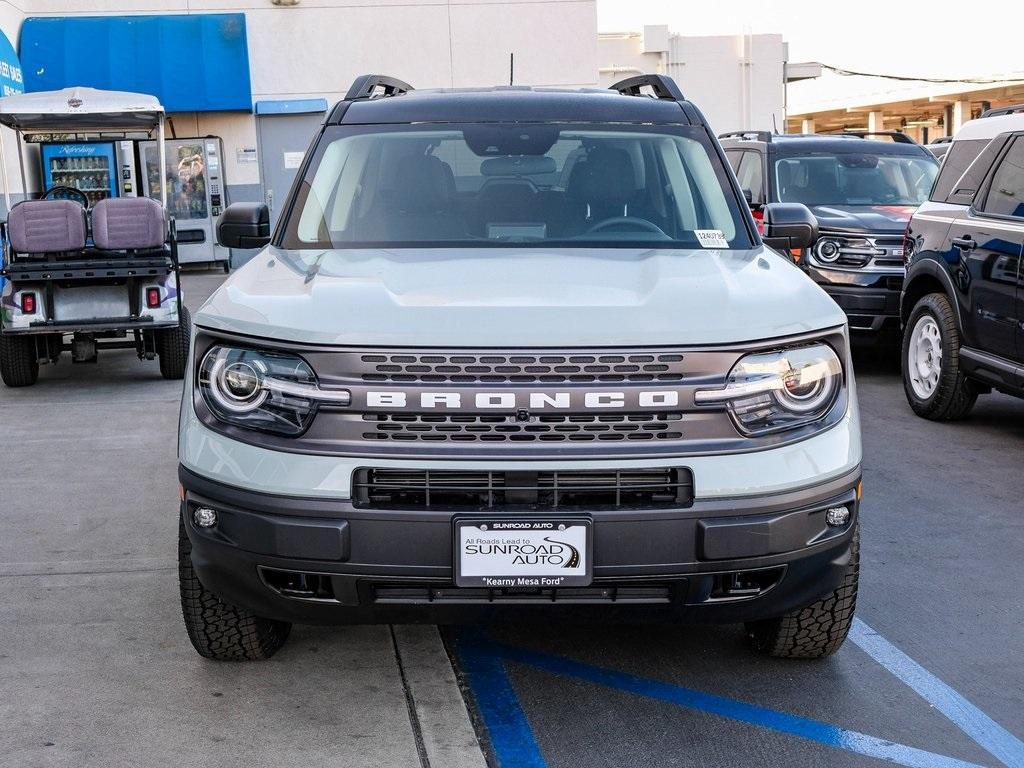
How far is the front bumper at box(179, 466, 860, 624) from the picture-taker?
322 cm

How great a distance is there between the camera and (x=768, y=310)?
346 cm

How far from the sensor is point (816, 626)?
3908mm

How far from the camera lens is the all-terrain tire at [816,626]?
382 centimetres

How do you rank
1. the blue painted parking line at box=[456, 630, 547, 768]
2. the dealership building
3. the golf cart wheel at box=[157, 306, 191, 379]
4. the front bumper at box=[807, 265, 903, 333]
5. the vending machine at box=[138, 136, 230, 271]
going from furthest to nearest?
the vending machine at box=[138, 136, 230, 271]
the dealership building
the golf cart wheel at box=[157, 306, 191, 379]
the front bumper at box=[807, 265, 903, 333]
the blue painted parking line at box=[456, 630, 547, 768]

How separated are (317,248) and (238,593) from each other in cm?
138

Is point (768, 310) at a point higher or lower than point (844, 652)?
higher

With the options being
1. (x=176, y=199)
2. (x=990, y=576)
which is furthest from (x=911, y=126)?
(x=990, y=576)

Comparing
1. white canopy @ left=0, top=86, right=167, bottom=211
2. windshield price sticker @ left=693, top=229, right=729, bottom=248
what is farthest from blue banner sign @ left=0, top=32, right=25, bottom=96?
windshield price sticker @ left=693, top=229, right=729, bottom=248

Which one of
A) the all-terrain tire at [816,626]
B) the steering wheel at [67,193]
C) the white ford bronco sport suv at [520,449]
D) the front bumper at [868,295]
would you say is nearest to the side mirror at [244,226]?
the white ford bronco sport suv at [520,449]

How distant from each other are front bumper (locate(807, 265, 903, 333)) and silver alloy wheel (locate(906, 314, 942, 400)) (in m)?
1.35

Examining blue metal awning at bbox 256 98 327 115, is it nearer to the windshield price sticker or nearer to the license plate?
the windshield price sticker

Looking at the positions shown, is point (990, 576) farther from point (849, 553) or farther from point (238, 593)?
point (238, 593)

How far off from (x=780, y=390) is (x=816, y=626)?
0.93 m

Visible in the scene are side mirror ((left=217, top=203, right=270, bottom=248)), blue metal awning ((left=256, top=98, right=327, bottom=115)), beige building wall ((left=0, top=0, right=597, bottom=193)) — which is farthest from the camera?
beige building wall ((left=0, top=0, right=597, bottom=193))
